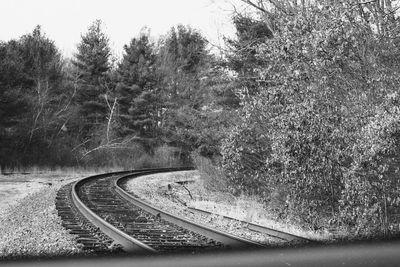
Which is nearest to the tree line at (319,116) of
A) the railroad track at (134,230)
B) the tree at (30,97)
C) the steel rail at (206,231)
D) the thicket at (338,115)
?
the thicket at (338,115)

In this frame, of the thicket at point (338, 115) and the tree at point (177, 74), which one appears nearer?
the thicket at point (338, 115)

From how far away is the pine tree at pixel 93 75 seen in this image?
148 ft

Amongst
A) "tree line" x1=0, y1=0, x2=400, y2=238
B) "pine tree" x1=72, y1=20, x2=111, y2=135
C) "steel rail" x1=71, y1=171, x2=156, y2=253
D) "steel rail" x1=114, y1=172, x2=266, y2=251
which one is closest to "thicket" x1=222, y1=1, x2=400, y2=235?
"tree line" x1=0, y1=0, x2=400, y2=238

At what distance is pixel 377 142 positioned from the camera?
8703 millimetres

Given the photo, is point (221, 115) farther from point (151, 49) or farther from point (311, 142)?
point (151, 49)

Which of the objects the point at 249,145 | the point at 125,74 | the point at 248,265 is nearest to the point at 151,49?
the point at 125,74

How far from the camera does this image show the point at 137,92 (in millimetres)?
46844

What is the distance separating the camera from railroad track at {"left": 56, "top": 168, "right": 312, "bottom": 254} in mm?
7492

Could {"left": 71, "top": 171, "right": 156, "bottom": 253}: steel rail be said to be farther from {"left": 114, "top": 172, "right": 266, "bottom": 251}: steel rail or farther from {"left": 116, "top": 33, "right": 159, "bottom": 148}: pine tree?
{"left": 116, "top": 33, "right": 159, "bottom": 148}: pine tree

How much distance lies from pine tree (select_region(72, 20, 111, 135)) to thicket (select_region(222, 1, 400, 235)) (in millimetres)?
35499

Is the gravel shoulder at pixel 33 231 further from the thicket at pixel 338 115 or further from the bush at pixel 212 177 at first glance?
the bush at pixel 212 177

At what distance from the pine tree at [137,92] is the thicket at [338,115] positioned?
3503 centimetres

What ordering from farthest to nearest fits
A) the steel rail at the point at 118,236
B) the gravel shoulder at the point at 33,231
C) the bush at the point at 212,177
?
the bush at the point at 212,177 → the gravel shoulder at the point at 33,231 → the steel rail at the point at 118,236

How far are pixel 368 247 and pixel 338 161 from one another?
2700 mm
